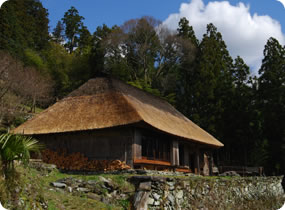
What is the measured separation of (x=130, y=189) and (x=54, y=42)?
38767 millimetres

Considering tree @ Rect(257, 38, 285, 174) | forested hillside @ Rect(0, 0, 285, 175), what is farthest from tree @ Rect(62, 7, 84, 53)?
tree @ Rect(257, 38, 285, 174)

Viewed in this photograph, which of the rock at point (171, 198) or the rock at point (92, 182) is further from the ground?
the rock at point (92, 182)

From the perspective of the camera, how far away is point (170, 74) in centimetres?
3712

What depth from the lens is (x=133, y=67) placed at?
3900 cm

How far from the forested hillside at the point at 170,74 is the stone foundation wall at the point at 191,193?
15173mm

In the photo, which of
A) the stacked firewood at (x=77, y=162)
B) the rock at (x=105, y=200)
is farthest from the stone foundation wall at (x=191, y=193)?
the stacked firewood at (x=77, y=162)

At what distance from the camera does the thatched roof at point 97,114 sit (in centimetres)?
1572

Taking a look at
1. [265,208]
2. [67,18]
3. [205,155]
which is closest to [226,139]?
[205,155]

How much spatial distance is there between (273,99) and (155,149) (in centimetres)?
1622

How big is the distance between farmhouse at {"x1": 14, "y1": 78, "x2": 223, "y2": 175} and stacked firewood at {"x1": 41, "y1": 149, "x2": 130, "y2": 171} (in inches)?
10.1

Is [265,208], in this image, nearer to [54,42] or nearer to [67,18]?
[67,18]

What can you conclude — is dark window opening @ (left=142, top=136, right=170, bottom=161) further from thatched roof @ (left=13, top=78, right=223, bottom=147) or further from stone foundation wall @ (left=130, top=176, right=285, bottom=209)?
stone foundation wall @ (left=130, top=176, right=285, bottom=209)

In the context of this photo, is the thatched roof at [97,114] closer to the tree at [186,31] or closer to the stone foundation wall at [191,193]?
the stone foundation wall at [191,193]

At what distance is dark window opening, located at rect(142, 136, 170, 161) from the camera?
16.8 metres
